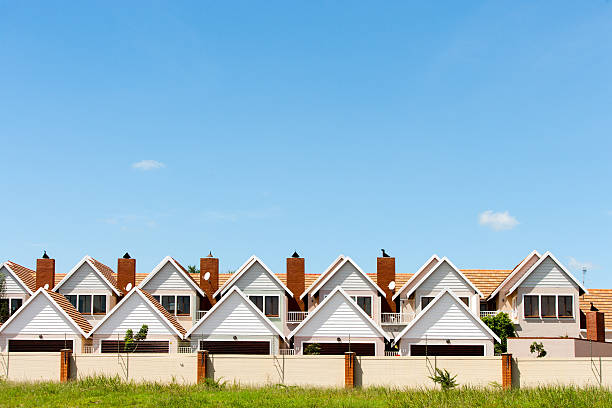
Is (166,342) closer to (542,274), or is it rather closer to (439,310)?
(439,310)

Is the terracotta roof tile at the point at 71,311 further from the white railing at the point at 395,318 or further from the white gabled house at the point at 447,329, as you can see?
the white gabled house at the point at 447,329

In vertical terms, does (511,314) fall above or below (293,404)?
above

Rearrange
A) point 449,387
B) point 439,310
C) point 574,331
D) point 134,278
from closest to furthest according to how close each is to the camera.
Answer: point 449,387
point 439,310
point 574,331
point 134,278

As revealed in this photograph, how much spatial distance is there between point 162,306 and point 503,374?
21.8 meters

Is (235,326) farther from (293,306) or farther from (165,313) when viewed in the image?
(293,306)

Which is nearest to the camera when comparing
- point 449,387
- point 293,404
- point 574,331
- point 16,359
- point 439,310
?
point 293,404

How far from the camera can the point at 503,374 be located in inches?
1465

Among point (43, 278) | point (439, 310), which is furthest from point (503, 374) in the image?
point (43, 278)

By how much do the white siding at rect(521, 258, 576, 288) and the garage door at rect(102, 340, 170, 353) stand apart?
22.2m

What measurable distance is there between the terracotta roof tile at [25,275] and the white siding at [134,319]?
9109 millimetres

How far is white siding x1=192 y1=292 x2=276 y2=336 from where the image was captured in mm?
45250

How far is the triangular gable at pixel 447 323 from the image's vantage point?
44031 millimetres

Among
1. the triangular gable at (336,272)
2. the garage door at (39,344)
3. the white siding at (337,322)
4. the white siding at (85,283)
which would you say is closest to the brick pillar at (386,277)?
the triangular gable at (336,272)

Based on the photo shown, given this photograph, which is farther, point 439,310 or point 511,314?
point 511,314
